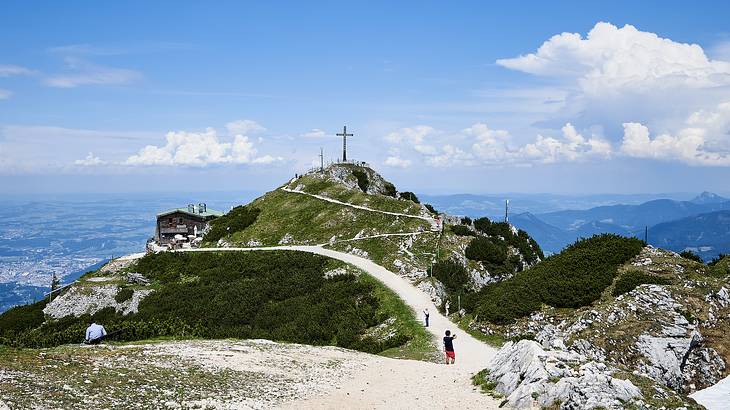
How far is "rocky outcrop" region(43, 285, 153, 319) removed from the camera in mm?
A: 61419

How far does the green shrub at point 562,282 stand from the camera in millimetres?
37375

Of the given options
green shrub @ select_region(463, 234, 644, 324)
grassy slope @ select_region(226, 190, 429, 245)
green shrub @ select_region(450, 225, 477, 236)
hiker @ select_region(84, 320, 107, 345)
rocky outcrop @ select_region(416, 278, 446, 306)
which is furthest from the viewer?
grassy slope @ select_region(226, 190, 429, 245)

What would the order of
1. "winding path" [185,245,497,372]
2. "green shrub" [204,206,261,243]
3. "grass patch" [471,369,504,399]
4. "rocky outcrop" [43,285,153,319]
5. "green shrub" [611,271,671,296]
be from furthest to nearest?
"green shrub" [204,206,261,243]
"rocky outcrop" [43,285,153,319]
"green shrub" [611,271,671,296]
"winding path" [185,245,497,372]
"grass patch" [471,369,504,399]

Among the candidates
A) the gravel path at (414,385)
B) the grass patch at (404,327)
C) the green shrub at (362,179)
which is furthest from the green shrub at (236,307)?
the green shrub at (362,179)

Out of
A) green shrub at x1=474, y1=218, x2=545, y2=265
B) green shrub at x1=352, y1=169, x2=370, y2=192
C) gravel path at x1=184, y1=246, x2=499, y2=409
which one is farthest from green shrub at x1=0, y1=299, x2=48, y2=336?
green shrub at x1=474, y1=218, x2=545, y2=265

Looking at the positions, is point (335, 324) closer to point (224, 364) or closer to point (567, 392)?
point (224, 364)

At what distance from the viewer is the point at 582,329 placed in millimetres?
33125

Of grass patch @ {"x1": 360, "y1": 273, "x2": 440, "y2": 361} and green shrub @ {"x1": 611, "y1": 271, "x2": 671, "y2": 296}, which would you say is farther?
green shrub @ {"x1": 611, "y1": 271, "x2": 671, "y2": 296}

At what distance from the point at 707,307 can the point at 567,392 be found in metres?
20.9

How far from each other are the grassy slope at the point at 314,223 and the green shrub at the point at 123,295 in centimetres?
1933

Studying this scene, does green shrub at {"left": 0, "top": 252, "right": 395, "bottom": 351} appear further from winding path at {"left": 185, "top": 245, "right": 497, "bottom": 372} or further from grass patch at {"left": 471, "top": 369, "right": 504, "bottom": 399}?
grass patch at {"left": 471, "top": 369, "right": 504, "bottom": 399}

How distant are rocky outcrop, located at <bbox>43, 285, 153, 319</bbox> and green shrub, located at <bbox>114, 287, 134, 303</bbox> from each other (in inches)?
10.3

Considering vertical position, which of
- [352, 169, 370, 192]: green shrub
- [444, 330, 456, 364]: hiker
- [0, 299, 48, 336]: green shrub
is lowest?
[0, 299, 48, 336]: green shrub

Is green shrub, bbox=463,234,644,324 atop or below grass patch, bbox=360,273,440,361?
atop
